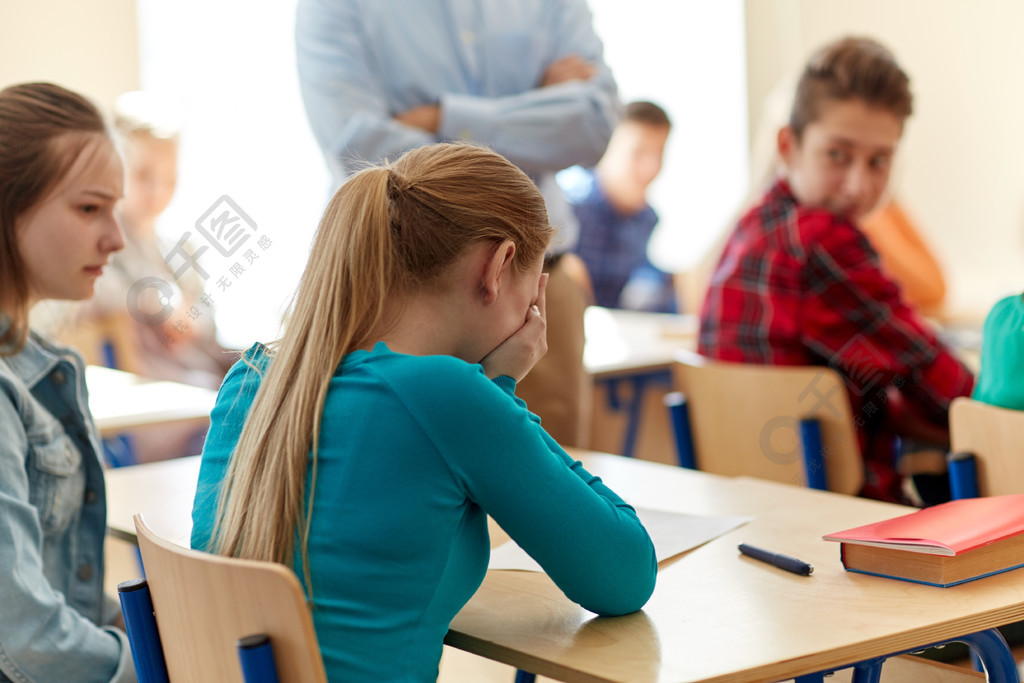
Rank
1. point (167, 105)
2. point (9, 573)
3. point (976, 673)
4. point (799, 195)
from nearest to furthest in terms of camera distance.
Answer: point (9, 573) → point (976, 673) → point (799, 195) → point (167, 105)

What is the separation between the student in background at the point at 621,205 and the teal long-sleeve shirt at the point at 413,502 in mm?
3761

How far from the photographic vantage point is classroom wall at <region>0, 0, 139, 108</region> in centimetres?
425

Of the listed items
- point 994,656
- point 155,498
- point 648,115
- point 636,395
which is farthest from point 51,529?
point 648,115

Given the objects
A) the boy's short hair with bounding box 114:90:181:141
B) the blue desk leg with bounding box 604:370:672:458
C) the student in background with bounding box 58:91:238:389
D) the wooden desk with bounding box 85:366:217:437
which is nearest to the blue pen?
the wooden desk with bounding box 85:366:217:437

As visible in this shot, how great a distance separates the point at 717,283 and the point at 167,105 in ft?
9.43

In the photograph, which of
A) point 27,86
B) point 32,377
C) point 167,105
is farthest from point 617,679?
point 167,105

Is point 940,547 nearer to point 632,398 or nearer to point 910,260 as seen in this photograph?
point 632,398

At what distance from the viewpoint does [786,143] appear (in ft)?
7.61

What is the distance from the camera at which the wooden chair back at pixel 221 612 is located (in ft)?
2.54

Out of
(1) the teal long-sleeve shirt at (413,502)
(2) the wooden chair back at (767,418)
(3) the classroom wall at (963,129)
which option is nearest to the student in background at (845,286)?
(2) the wooden chair back at (767,418)

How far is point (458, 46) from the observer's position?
2109mm

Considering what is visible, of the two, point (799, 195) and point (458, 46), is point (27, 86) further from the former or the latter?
point (799, 195)

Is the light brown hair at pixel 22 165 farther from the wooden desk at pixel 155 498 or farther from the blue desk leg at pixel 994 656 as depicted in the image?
the blue desk leg at pixel 994 656

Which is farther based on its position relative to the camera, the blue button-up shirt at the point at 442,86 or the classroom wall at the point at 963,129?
the classroom wall at the point at 963,129
